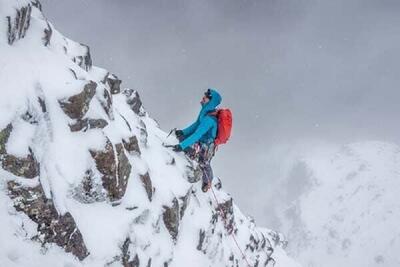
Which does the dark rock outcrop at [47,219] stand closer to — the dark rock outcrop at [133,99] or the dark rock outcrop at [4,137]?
the dark rock outcrop at [4,137]

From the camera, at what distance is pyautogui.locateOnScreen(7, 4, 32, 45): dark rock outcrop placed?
30.2 feet

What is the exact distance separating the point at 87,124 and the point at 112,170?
1.36 m

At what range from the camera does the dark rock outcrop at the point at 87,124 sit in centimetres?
1004

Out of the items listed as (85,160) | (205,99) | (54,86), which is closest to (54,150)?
(85,160)

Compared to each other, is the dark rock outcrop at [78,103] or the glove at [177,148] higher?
the glove at [177,148]

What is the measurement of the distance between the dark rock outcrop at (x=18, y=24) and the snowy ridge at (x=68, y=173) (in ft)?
0.08

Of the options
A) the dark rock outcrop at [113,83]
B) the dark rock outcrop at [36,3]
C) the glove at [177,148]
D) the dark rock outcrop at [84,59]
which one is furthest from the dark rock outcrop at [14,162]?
the glove at [177,148]

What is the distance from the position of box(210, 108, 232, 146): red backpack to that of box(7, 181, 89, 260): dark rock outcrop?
25.2 feet

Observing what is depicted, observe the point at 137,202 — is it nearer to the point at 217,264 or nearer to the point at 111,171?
the point at 111,171

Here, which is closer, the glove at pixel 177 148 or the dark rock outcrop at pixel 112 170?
the dark rock outcrop at pixel 112 170

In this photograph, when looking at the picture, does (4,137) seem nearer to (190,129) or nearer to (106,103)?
(106,103)

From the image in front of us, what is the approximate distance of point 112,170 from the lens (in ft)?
34.3

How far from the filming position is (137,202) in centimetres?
1162

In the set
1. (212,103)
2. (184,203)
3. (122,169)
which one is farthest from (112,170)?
(212,103)
